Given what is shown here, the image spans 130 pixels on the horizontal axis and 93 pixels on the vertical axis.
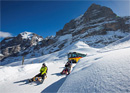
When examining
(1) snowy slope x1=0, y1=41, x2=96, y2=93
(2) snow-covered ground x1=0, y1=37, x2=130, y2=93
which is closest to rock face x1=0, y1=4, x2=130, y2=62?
(1) snowy slope x1=0, y1=41, x2=96, y2=93

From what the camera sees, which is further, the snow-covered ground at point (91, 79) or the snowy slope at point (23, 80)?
the snowy slope at point (23, 80)

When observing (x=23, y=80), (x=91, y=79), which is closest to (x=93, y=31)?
(x=23, y=80)

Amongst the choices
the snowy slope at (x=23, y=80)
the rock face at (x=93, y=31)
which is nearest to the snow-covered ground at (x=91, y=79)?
the snowy slope at (x=23, y=80)

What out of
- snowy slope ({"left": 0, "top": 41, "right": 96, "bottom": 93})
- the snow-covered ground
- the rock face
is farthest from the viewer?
the rock face

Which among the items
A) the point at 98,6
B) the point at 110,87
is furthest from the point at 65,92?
the point at 98,6

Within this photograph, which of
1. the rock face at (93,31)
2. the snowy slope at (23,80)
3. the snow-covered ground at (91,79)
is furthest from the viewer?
the rock face at (93,31)

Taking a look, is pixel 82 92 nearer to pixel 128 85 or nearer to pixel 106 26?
pixel 128 85

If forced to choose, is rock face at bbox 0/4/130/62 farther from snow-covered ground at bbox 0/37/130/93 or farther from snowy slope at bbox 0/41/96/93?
snow-covered ground at bbox 0/37/130/93

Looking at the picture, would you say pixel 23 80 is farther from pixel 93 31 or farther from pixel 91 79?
pixel 93 31

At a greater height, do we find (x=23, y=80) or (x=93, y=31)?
(x=93, y=31)

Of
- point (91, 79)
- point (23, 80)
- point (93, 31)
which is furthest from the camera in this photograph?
point (93, 31)

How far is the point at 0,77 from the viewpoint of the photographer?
4.91m

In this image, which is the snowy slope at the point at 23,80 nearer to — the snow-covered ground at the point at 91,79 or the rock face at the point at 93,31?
the snow-covered ground at the point at 91,79

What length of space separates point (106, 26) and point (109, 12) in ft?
108
